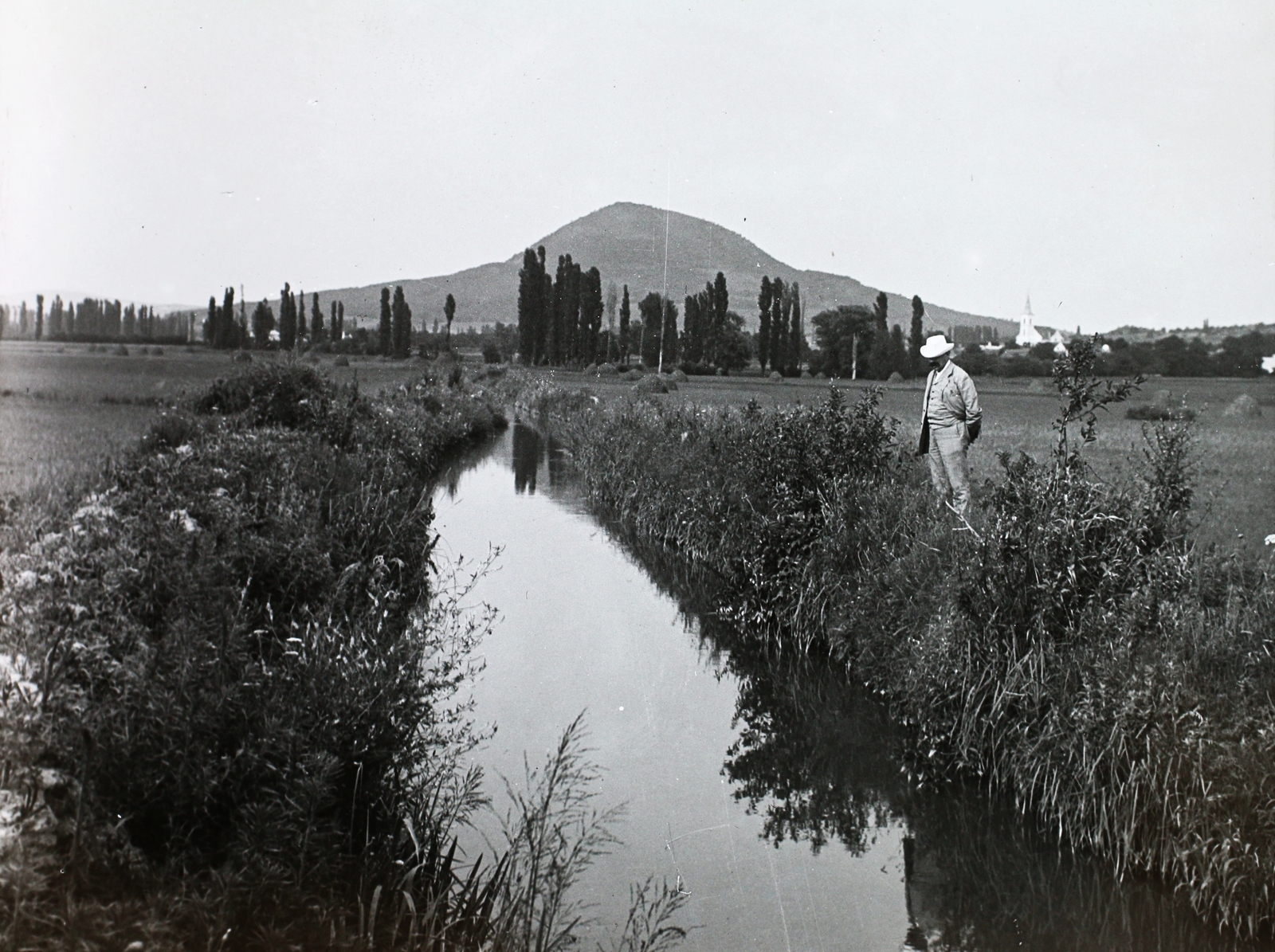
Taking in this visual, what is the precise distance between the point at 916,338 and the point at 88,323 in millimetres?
29285

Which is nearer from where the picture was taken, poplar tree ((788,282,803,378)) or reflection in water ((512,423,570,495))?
reflection in water ((512,423,570,495))

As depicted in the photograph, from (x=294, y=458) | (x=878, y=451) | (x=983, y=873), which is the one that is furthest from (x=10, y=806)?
(x=878, y=451)

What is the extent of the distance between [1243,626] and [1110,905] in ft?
5.97

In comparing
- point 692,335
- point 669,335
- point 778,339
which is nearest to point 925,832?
point 778,339

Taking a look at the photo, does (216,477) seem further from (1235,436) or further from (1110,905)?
(1235,436)

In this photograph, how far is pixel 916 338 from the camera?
1393 inches

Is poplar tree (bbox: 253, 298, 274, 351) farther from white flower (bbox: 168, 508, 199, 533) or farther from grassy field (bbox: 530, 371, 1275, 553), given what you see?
white flower (bbox: 168, 508, 199, 533)

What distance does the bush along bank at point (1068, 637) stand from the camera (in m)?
5.14

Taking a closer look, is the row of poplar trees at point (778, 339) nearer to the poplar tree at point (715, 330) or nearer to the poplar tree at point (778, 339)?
the poplar tree at point (778, 339)

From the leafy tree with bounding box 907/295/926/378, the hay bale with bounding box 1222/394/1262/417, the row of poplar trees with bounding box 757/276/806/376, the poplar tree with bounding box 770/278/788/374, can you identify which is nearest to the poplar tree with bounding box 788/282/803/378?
the row of poplar trees with bounding box 757/276/806/376

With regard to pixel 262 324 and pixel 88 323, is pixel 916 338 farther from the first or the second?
pixel 88 323

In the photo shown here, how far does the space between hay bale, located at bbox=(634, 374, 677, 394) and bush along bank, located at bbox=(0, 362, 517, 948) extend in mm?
29127

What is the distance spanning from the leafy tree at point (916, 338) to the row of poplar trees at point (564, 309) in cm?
2118

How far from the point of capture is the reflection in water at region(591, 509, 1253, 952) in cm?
523
